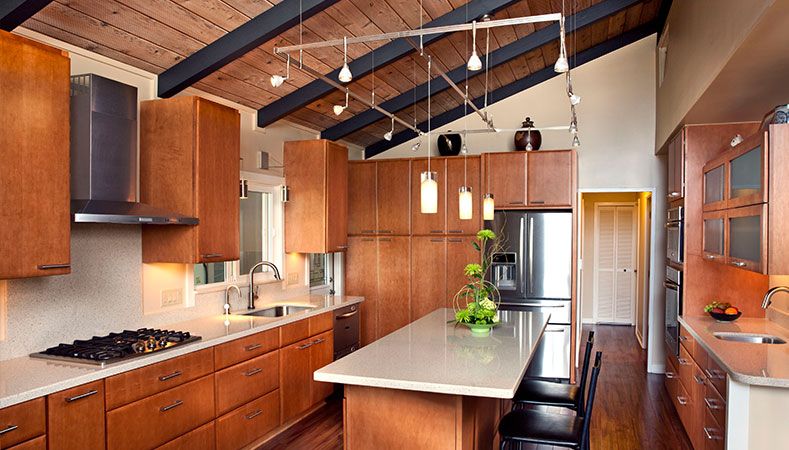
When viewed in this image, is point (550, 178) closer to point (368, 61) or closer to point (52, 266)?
point (368, 61)

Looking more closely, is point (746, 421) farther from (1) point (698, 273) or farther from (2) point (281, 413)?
(2) point (281, 413)

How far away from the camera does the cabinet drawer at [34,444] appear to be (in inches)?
92.7

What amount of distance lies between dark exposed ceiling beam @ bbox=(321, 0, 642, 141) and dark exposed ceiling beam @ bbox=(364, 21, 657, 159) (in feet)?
3.19

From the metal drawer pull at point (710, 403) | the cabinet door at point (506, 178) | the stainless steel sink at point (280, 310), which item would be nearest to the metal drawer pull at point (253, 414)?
the stainless steel sink at point (280, 310)

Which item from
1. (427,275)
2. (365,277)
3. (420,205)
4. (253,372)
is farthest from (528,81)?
(253,372)

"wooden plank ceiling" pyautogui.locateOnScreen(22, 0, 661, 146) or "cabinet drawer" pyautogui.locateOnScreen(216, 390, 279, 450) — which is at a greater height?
"wooden plank ceiling" pyautogui.locateOnScreen(22, 0, 661, 146)

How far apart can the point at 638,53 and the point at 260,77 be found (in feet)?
13.5

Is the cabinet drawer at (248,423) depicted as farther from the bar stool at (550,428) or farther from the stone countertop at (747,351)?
the stone countertop at (747,351)

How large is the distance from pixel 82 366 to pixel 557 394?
2.46m

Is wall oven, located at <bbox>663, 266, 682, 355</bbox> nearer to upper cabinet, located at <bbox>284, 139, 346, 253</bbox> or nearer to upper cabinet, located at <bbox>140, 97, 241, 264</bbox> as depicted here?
upper cabinet, located at <bbox>284, 139, 346, 253</bbox>

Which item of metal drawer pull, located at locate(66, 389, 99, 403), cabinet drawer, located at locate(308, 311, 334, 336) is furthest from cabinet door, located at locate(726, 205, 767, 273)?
metal drawer pull, located at locate(66, 389, 99, 403)

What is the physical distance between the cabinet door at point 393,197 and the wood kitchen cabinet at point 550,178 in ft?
4.12

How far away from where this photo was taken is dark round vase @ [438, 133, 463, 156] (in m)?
6.50

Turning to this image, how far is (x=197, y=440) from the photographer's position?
11.0 feet
